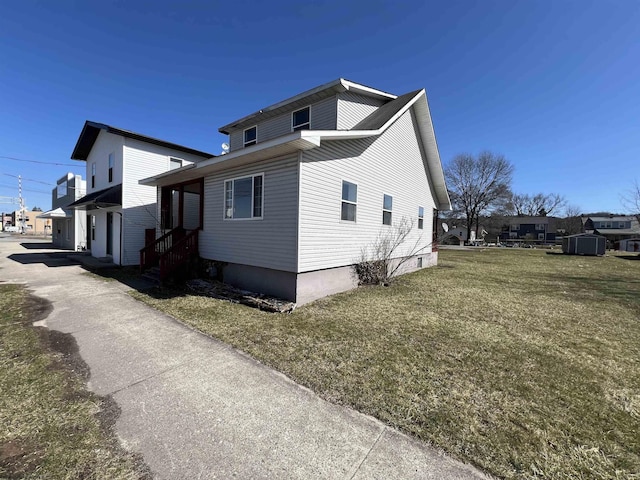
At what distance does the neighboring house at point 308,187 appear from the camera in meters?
6.79

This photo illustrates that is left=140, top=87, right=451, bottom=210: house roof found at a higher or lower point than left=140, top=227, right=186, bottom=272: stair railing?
higher

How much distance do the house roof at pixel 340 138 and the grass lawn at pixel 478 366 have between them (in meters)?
3.85

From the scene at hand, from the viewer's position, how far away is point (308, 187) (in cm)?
679

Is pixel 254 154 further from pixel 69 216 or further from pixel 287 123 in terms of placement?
pixel 69 216

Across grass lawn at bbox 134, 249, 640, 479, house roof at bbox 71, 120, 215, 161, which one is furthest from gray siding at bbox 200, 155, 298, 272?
house roof at bbox 71, 120, 215, 161

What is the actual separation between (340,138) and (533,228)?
2835 inches

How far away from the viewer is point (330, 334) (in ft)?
16.2

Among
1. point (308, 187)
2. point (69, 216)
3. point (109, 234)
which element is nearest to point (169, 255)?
point (308, 187)

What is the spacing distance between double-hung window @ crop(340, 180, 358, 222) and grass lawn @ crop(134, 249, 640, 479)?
236 cm

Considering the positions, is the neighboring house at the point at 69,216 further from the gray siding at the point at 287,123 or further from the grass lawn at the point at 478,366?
the grass lawn at the point at 478,366

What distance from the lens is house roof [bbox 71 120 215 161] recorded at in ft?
41.2

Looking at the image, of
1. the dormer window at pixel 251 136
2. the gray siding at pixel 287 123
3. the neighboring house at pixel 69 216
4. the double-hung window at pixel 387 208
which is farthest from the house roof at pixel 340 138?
the neighboring house at pixel 69 216

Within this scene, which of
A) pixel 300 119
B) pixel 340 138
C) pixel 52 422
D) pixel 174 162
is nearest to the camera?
pixel 52 422

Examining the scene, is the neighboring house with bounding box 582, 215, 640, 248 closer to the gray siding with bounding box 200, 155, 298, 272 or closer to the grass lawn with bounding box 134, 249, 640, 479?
the grass lawn with bounding box 134, 249, 640, 479
